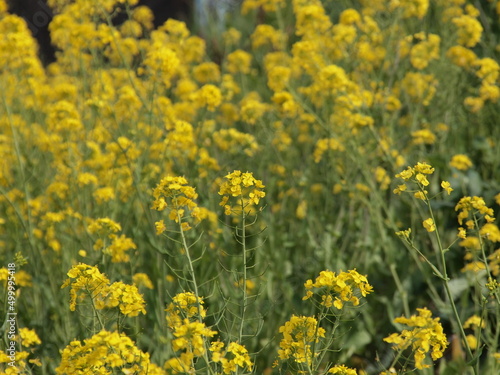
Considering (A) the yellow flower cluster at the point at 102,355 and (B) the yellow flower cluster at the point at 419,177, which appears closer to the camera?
(A) the yellow flower cluster at the point at 102,355

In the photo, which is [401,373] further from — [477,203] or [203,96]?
[203,96]

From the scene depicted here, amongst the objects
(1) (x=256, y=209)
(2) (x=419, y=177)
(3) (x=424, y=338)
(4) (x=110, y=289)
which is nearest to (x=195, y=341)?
(4) (x=110, y=289)

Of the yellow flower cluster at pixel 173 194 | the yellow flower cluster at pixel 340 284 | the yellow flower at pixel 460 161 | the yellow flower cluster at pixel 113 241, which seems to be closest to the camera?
the yellow flower cluster at pixel 340 284

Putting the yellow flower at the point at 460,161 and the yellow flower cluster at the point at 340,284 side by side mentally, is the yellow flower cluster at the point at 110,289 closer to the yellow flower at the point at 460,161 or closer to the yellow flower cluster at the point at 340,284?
the yellow flower cluster at the point at 340,284

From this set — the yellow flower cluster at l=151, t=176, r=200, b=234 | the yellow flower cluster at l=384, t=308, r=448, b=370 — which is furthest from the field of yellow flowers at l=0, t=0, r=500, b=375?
the yellow flower cluster at l=384, t=308, r=448, b=370

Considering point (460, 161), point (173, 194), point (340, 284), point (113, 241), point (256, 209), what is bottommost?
point (256, 209)

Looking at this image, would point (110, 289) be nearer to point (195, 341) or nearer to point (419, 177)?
point (195, 341)

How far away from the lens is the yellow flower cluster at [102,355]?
1688 millimetres

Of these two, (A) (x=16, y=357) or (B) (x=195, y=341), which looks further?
(A) (x=16, y=357)

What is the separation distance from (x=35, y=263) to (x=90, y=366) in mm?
1392

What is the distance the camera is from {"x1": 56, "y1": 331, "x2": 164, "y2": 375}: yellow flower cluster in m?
1.69

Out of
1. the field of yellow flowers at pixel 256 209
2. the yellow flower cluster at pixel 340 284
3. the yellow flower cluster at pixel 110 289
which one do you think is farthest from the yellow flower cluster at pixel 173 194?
the yellow flower cluster at pixel 340 284

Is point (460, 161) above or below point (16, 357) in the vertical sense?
below

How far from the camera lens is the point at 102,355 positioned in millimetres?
1707
